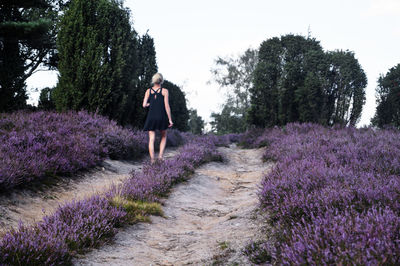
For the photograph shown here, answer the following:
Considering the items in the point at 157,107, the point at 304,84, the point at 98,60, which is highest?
the point at 304,84

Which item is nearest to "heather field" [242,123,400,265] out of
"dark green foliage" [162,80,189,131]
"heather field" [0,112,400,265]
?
"heather field" [0,112,400,265]

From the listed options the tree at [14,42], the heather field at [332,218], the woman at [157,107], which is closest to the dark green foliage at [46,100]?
the tree at [14,42]

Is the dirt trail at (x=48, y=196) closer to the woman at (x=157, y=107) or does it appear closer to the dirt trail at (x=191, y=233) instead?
the dirt trail at (x=191, y=233)

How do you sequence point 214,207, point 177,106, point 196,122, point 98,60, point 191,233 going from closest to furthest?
point 191,233
point 214,207
point 98,60
point 177,106
point 196,122

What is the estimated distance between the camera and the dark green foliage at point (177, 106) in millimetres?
22375

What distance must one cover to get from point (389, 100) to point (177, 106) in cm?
1328

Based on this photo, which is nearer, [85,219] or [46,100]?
[85,219]

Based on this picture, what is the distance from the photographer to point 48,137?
781 centimetres

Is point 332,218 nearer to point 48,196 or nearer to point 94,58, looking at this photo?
point 48,196

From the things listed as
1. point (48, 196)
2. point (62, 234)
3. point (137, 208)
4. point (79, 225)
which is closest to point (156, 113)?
point (48, 196)

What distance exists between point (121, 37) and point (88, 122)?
4070 millimetres

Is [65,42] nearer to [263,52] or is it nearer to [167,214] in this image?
[167,214]

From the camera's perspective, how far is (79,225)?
3689mm

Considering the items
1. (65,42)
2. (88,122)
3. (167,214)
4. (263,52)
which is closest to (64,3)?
(65,42)
